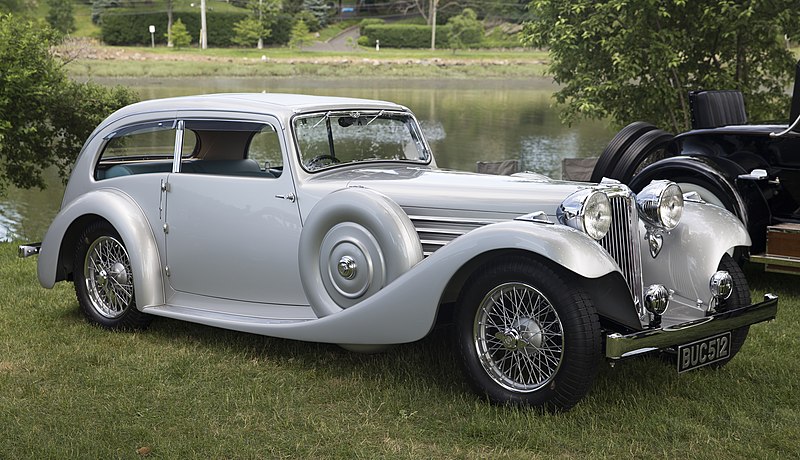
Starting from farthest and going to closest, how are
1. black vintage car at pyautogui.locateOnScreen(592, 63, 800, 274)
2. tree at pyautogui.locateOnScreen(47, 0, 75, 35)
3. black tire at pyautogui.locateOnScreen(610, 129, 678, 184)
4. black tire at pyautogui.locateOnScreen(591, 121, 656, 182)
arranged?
tree at pyautogui.locateOnScreen(47, 0, 75, 35) < black tire at pyautogui.locateOnScreen(591, 121, 656, 182) < black tire at pyautogui.locateOnScreen(610, 129, 678, 184) < black vintage car at pyautogui.locateOnScreen(592, 63, 800, 274)

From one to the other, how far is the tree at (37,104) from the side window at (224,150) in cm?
671

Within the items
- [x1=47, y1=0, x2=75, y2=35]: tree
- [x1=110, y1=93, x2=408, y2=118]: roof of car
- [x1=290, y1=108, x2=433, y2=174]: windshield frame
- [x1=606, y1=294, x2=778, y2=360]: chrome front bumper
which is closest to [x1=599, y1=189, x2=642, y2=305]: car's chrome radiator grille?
[x1=606, y1=294, x2=778, y2=360]: chrome front bumper

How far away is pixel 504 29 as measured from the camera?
281ft

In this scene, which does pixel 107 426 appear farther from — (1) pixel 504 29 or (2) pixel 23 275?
(1) pixel 504 29

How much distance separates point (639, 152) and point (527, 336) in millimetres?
4637

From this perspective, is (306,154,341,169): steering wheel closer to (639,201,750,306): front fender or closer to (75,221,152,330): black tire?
(75,221,152,330): black tire

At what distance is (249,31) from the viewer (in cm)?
6769

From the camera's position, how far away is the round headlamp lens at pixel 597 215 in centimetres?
455

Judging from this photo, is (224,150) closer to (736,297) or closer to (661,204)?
(661,204)

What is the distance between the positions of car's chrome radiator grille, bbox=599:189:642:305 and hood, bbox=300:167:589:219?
28 cm

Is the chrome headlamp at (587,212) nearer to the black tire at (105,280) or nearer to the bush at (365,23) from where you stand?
the black tire at (105,280)

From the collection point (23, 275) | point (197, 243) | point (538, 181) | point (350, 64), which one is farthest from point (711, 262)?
point (350, 64)

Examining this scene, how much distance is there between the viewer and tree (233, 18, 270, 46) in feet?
222

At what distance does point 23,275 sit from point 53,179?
12.3 meters
